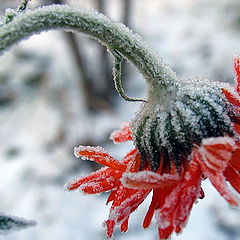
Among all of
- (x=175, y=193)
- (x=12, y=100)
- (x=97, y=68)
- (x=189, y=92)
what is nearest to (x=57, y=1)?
(x=97, y=68)

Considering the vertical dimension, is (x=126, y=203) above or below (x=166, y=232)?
above

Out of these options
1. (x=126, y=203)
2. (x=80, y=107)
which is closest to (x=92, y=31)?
(x=126, y=203)

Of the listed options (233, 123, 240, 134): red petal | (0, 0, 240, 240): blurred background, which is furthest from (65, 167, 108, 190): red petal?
(0, 0, 240, 240): blurred background

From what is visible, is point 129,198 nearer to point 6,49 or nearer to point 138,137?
point 138,137

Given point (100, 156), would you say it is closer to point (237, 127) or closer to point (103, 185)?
point (103, 185)

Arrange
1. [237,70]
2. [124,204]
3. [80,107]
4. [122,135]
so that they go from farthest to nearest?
[80,107] → [122,135] → [237,70] → [124,204]

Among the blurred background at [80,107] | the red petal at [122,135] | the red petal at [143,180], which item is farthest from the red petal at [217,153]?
the blurred background at [80,107]
